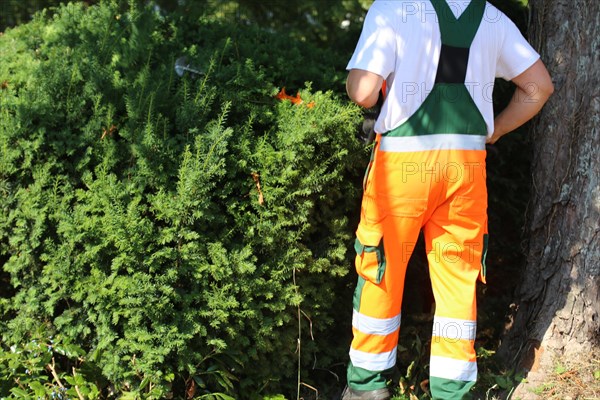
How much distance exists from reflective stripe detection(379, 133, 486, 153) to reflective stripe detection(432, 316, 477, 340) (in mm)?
798

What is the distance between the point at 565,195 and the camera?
396 centimetres

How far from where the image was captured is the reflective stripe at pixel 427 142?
3.25 m

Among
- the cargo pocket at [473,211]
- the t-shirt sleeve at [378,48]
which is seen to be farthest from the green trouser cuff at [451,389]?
the t-shirt sleeve at [378,48]

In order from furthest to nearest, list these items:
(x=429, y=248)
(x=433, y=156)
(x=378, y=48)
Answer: (x=429, y=248) < (x=433, y=156) < (x=378, y=48)

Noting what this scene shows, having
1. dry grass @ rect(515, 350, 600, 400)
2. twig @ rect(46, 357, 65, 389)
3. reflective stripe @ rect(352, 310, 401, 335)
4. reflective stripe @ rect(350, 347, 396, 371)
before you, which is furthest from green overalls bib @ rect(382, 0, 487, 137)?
twig @ rect(46, 357, 65, 389)

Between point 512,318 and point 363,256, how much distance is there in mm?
1447

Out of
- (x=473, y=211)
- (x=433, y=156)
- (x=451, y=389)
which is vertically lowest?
(x=451, y=389)

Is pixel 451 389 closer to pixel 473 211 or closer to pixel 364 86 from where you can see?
pixel 473 211

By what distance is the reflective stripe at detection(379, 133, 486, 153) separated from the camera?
128 inches

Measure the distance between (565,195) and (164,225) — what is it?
2.13m

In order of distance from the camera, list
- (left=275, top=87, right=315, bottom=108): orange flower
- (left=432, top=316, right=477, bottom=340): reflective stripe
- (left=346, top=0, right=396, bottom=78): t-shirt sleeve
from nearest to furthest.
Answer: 1. (left=346, top=0, right=396, bottom=78): t-shirt sleeve
2. (left=432, top=316, right=477, bottom=340): reflective stripe
3. (left=275, top=87, right=315, bottom=108): orange flower

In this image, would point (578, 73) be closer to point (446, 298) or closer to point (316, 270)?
point (446, 298)

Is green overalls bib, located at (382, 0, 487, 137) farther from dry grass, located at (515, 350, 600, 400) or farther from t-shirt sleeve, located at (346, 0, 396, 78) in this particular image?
dry grass, located at (515, 350, 600, 400)

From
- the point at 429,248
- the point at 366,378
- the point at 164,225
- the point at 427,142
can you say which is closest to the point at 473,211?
the point at 429,248
